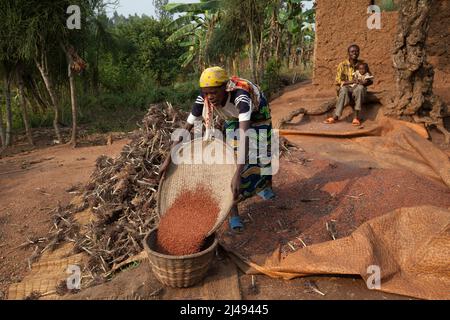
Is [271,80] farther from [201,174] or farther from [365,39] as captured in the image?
[201,174]

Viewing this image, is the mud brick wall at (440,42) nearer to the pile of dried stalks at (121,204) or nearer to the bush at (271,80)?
the pile of dried stalks at (121,204)

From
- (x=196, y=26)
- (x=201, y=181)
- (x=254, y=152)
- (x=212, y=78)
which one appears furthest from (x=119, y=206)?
(x=196, y=26)

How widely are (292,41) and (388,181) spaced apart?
1379 centimetres

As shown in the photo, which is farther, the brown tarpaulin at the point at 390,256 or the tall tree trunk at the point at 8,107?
the tall tree trunk at the point at 8,107

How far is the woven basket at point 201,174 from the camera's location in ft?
9.16

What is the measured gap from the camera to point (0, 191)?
5066 millimetres

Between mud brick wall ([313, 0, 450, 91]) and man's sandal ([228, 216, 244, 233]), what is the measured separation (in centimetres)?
471

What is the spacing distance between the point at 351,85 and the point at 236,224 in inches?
150

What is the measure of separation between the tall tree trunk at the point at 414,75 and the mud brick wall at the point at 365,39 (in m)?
1.10

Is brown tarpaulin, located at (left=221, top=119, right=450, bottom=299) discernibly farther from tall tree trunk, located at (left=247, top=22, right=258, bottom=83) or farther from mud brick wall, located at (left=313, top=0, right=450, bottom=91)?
tall tree trunk, located at (left=247, top=22, right=258, bottom=83)

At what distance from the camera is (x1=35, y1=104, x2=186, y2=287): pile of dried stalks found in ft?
10.9

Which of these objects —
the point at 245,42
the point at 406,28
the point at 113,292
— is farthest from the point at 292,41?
the point at 113,292

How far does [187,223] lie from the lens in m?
2.66

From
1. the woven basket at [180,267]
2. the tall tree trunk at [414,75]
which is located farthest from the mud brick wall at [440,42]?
the woven basket at [180,267]
